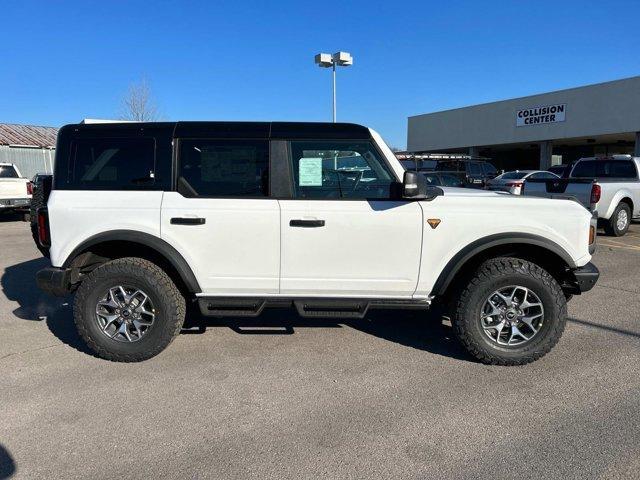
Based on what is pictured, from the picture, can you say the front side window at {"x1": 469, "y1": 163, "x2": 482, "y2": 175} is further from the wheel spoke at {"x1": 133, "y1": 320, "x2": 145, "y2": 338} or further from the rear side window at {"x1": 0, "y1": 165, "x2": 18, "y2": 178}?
the wheel spoke at {"x1": 133, "y1": 320, "x2": 145, "y2": 338}

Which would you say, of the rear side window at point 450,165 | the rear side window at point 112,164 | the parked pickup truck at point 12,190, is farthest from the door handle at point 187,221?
the rear side window at point 450,165

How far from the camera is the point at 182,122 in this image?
3918mm

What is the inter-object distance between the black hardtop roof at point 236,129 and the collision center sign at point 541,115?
3177cm

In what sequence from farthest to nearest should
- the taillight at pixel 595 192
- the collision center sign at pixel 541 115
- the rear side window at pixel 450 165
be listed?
the collision center sign at pixel 541 115, the rear side window at pixel 450 165, the taillight at pixel 595 192

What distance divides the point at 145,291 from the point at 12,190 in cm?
1213

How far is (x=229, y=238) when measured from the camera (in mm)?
3807

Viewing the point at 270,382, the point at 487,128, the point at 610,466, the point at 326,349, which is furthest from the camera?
the point at 487,128

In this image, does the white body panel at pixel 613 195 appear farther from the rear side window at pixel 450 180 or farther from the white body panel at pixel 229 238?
the white body panel at pixel 229 238

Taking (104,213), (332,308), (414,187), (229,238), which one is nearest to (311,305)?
(332,308)

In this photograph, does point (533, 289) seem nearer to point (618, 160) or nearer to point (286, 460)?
point (286, 460)

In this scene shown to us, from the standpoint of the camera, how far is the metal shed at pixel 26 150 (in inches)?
934

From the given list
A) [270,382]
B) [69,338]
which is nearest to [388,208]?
[270,382]

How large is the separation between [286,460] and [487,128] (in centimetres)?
3747

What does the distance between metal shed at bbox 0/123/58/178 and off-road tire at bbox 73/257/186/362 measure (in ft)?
77.4
